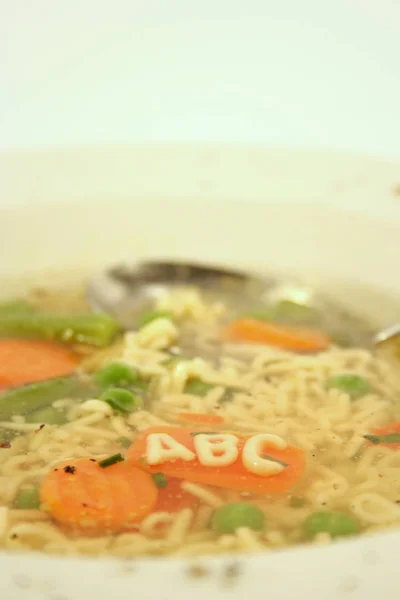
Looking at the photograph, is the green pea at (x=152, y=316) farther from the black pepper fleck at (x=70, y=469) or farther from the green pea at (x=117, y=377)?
the black pepper fleck at (x=70, y=469)

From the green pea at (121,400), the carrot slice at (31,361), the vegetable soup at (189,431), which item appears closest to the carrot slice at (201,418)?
the vegetable soup at (189,431)

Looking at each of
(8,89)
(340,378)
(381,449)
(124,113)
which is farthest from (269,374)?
A: (8,89)

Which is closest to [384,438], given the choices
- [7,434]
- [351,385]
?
[351,385]

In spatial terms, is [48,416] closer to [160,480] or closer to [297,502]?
[160,480]

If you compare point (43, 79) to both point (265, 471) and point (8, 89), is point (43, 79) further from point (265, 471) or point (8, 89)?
point (265, 471)

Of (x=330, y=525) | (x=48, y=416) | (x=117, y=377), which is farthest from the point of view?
(x=117, y=377)

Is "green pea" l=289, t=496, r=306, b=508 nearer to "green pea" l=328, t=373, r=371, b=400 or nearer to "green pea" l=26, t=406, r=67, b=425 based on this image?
"green pea" l=328, t=373, r=371, b=400

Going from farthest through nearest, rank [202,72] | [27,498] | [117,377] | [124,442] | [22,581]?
1. [202,72]
2. [117,377]
3. [124,442]
4. [27,498]
5. [22,581]
